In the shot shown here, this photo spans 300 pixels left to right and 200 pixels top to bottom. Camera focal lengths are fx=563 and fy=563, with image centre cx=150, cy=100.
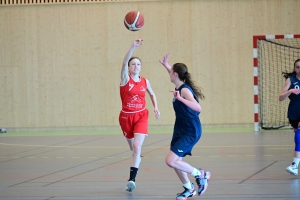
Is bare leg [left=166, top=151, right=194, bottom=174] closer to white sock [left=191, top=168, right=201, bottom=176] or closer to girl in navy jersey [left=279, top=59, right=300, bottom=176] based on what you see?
white sock [left=191, top=168, right=201, bottom=176]

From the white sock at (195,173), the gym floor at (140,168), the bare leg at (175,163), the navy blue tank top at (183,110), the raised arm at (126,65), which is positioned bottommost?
the gym floor at (140,168)

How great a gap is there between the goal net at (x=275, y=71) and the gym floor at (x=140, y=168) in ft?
5.63

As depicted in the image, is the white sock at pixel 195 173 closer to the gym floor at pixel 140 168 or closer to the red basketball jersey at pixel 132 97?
the gym floor at pixel 140 168

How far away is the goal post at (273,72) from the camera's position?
19.1 meters

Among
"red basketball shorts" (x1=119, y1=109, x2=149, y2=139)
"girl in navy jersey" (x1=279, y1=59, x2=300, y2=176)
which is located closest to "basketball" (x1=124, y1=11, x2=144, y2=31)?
"red basketball shorts" (x1=119, y1=109, x2=149, y2=139)

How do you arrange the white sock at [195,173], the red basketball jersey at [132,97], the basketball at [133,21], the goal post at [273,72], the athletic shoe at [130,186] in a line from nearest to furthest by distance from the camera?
the white sock at [195,173]
the athletic shoe at [130,186]
the red basketball jersey at [132,97]
the basketball at [133,21]
the goal post at [273,72]

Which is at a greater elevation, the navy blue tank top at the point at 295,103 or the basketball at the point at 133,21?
the basketball at the point at 133,21

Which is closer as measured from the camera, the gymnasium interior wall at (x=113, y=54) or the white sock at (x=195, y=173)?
the white sock at (x=195, y=173)

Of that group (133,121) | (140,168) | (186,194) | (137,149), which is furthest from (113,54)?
(186,194)

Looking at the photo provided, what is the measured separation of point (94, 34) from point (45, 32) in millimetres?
1774

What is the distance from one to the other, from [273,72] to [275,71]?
77mm

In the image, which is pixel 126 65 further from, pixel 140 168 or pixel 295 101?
pixel 295 101

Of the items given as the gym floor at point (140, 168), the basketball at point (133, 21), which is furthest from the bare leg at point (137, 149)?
the basketball at point (133, 21)

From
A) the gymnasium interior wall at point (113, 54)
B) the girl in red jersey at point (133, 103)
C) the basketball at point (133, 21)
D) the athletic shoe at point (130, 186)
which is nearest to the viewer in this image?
the athletic shoe at point (130, 186)
